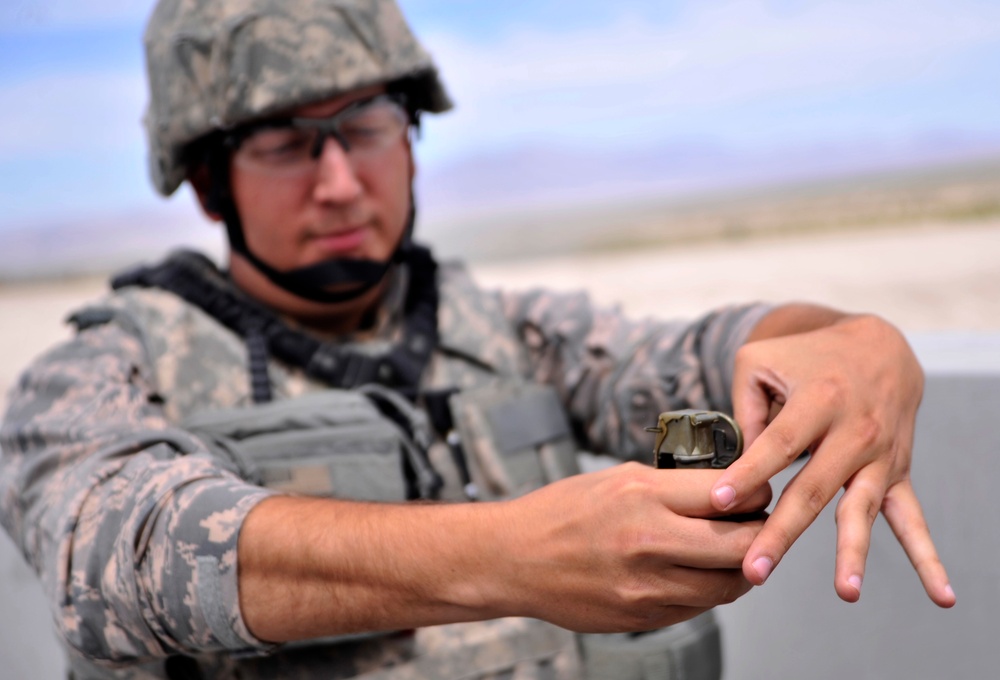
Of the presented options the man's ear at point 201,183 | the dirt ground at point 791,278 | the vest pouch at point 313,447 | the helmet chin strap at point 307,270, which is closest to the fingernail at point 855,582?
the vest pouch at point 313,447

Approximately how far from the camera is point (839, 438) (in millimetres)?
1185

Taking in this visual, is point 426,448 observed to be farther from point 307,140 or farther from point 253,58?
point 253,58

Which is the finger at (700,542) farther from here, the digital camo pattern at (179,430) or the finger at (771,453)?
the digital camo pattern at (179,430)

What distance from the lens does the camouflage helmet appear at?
1833 mm

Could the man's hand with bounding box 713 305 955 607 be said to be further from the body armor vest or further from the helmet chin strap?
the helmet chin strap

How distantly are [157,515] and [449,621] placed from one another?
15.5 inches

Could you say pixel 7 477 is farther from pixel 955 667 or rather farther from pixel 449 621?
pixel 955 667

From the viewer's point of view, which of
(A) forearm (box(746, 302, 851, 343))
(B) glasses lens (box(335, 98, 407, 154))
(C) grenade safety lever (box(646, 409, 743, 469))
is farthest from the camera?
(B) glasses lens (box(335, 98, 407, 154))

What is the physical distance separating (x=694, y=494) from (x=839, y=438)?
Answer: 0.92 ft

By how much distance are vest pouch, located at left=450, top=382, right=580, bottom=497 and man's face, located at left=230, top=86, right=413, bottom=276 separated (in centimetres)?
33

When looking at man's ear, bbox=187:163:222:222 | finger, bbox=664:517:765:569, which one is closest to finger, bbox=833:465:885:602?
finger, bbox=664:517:765:569

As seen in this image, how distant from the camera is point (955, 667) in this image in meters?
2.01

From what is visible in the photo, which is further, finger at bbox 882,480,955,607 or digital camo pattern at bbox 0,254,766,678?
digital camo pattern at bbox 0,254,766,678

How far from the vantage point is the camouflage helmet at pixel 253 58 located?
1.83 m
